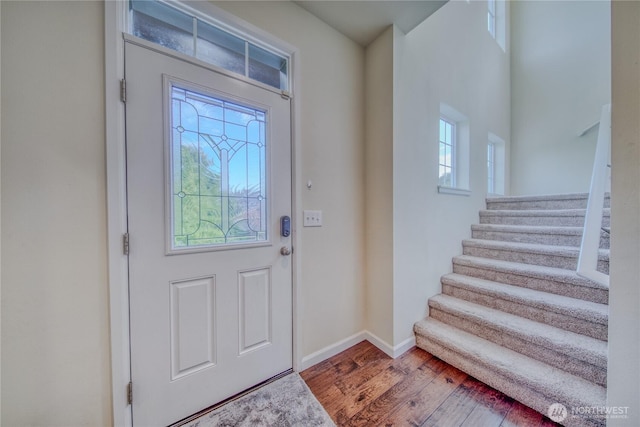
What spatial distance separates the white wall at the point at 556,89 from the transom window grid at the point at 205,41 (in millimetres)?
4269

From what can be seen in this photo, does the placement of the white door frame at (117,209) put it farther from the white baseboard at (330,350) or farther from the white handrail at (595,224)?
the white handrail at (595,224)

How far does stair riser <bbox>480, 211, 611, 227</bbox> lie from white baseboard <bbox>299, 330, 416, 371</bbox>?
1.85 meters

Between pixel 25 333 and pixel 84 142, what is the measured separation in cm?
83

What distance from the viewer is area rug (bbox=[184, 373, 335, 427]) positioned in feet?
4.03

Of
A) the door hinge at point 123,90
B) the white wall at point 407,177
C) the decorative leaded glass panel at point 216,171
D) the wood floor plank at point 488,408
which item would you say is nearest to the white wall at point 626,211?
the wood floor plank at point 488,408

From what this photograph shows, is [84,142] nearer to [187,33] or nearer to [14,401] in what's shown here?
[187,33]

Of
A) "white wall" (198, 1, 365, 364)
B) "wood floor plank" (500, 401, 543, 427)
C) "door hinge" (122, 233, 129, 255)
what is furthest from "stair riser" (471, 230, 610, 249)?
"door hinge" (122, 233, 129, 255)

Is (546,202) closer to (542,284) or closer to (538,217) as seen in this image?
(538,217)

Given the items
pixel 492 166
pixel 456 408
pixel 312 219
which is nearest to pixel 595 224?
pixel 456 408

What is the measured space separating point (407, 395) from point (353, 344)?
58 cm

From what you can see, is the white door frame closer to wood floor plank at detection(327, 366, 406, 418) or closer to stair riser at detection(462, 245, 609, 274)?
wood floor plank at detection(327, 366, 406, 418)

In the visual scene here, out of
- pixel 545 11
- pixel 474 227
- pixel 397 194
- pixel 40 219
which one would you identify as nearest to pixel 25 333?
pixel 40 219

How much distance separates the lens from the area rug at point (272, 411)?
4.03 feet

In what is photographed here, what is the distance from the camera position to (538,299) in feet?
5.33
